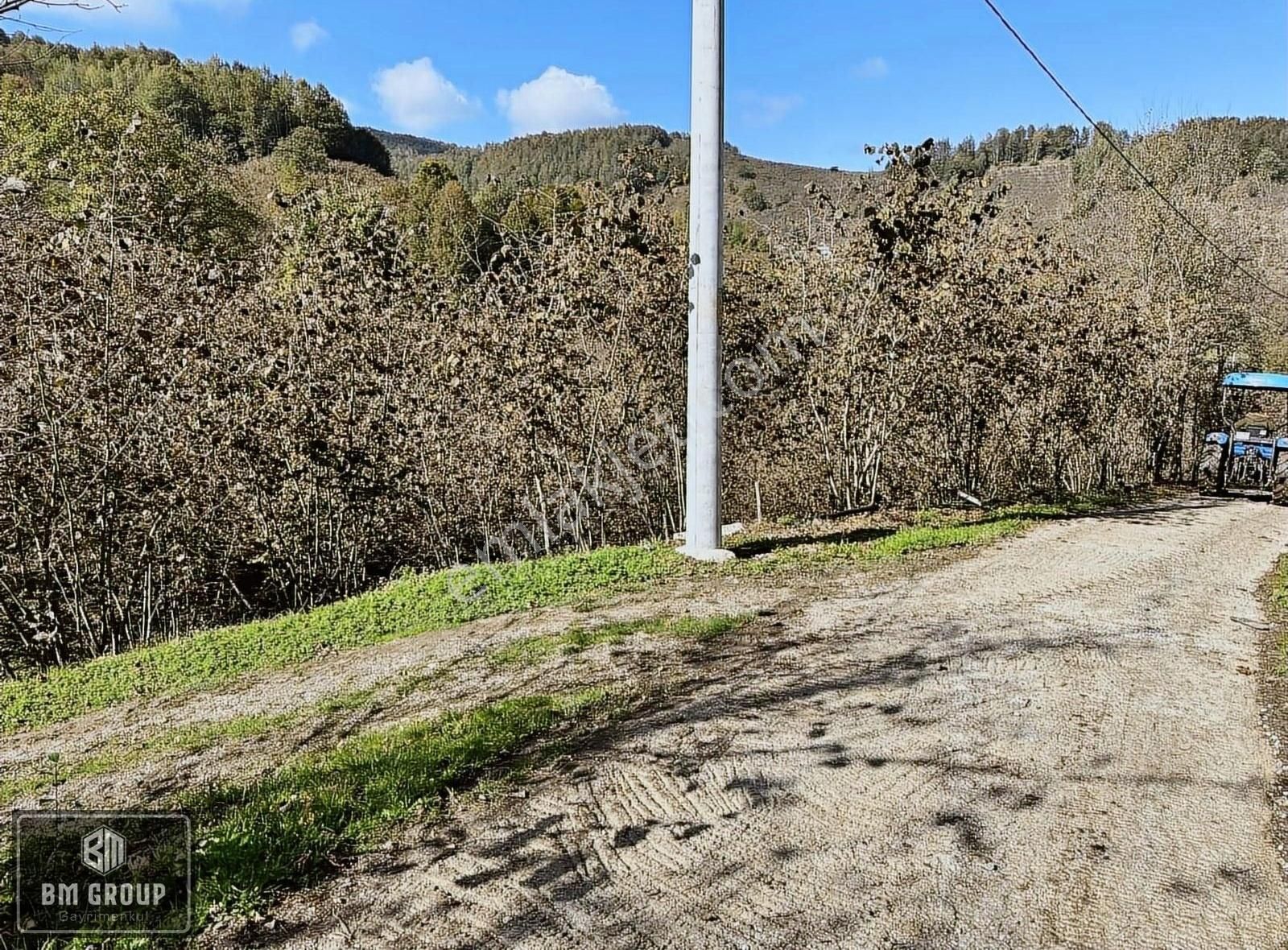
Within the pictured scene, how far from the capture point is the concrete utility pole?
7133mm

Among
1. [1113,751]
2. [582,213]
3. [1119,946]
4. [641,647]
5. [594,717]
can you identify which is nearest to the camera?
[1119,946]

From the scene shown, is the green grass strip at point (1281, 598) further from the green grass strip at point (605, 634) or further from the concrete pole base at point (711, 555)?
the concrete pole base at point (711, 555)

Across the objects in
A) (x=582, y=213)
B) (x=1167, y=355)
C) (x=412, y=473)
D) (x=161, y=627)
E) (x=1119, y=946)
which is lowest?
(x=161, y=627)

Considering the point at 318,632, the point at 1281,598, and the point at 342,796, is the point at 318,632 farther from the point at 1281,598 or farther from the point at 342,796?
the point at 1281,598

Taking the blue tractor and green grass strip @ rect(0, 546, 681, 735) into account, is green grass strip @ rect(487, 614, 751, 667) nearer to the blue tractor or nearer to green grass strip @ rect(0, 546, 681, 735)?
green grass strip @ rect(0, 546, 681, 735)

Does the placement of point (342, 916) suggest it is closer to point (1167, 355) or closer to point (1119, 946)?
point (1119, 946)

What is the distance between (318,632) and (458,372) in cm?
393

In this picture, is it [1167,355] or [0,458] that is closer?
[0,458]

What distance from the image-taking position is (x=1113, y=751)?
3.81 m

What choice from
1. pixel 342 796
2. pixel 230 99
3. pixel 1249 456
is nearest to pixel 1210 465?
pixel 1249 456

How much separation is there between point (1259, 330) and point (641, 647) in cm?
2796

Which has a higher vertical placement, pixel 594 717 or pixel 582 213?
pixel 582 213

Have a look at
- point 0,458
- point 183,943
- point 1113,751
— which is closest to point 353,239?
point 0,458

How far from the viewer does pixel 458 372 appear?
9.98m
